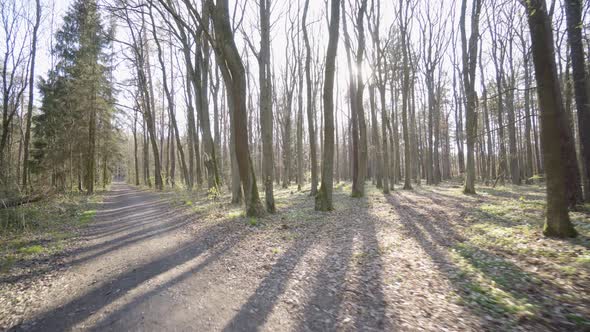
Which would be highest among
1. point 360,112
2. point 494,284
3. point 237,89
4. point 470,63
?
point 470,63

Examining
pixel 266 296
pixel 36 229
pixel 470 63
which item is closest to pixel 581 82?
pixel 470 63

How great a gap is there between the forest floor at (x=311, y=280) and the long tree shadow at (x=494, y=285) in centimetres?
2

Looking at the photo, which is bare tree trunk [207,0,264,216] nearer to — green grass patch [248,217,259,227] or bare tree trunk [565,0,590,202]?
green grass patch [248,217,259,227]

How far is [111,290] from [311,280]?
9.67ft

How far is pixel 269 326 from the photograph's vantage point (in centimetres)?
293

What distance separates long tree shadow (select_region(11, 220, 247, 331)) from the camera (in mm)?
3055

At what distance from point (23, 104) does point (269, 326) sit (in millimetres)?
30648

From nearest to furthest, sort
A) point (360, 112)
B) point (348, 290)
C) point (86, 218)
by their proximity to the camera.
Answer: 1. point (348, 290)
2. point (86, 218)
3. point (360, 112)

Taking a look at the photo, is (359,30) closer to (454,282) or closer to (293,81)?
(293,81)

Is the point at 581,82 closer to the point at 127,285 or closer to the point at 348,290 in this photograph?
the point at 348,290

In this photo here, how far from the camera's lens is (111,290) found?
381 centimetres

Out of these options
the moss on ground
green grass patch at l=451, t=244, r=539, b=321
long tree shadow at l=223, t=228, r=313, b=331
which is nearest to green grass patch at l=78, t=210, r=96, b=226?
the moss on ground

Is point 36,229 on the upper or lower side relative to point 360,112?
lower

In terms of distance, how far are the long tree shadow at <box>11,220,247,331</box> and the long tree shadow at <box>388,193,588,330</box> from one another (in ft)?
13.8
